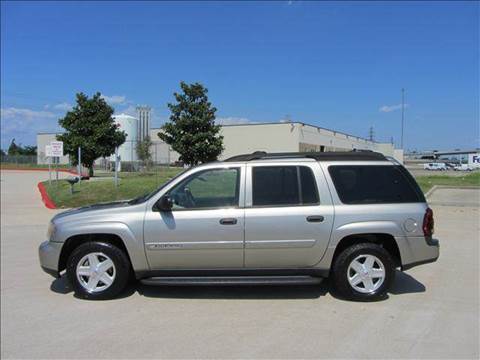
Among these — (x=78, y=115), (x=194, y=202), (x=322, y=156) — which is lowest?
(x=194, y=202)

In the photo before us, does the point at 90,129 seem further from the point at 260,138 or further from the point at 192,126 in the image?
the point at 260,138

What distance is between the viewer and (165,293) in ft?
19.0

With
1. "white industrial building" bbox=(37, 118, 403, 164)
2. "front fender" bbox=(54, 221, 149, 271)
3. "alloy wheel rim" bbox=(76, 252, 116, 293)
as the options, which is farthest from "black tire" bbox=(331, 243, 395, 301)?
"white industrial building" bbox=(37, 118, 403, 164)

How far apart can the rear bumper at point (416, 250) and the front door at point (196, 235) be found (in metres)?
1.97

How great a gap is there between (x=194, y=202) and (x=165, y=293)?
127 cm

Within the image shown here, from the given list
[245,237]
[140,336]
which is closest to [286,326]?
[245,237]

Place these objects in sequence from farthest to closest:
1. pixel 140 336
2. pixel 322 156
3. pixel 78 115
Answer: pixel 78 115 → pixel 322 156 → pixel 140 336

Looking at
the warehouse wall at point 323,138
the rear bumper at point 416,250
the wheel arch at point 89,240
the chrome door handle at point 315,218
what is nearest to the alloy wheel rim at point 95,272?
the wheel arch at point 89,240

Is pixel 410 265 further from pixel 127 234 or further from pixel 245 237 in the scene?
pixel 127 234

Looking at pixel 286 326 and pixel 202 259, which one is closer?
pixel 286 326

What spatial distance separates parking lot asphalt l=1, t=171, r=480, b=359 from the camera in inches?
163

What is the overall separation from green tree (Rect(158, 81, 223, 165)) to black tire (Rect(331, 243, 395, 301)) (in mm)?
25265

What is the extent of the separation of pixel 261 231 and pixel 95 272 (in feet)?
6.91

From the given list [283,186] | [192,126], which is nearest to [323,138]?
[192,126]
